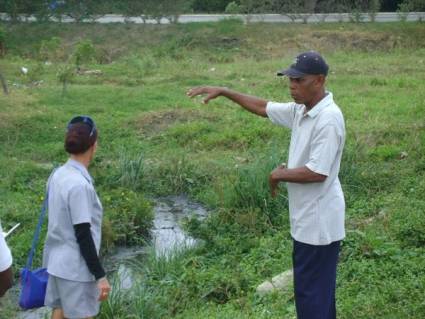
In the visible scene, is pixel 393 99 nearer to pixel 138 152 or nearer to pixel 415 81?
pixel 415 81

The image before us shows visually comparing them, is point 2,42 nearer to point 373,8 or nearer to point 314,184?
point 373,8

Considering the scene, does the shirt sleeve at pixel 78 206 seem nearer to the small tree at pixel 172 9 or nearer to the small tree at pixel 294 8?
the small tree at pixel 172 9

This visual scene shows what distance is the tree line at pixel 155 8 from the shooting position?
2478 cm

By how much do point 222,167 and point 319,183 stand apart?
5.56 m

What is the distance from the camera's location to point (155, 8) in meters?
24.8

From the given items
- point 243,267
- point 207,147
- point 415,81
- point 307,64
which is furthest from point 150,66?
point 307,64

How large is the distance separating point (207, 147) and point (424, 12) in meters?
17.2

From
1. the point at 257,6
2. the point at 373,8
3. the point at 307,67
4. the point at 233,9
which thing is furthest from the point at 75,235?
the point at 257,6

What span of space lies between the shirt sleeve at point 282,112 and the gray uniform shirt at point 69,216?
3.98ft

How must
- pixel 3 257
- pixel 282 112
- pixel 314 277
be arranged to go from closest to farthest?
pixel 3 257 < pixel 314 277 < pixel 282 112

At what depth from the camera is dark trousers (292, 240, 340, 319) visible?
4043 mm

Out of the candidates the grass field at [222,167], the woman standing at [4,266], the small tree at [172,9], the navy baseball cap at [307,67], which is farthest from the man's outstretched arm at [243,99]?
the small tree at [172,9]

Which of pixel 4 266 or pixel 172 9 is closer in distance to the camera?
pixel 4 266

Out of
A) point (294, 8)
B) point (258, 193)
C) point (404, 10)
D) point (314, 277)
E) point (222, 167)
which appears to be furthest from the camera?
point (294, 8)
